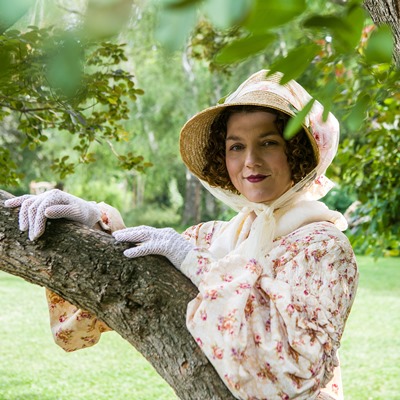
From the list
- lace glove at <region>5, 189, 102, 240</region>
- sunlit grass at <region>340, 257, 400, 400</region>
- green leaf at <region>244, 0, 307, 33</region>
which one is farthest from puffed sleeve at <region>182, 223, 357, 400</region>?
sunlit grass at <region>340, 257, 400, 400</region>

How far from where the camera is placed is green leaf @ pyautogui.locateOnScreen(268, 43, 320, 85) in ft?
2.08

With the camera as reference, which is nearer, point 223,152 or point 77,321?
point 77,321

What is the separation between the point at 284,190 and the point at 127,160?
1.48 m

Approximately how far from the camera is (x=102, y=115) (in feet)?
10.8

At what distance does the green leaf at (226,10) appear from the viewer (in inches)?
17.7

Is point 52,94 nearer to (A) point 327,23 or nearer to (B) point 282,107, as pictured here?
(B) point 282,107

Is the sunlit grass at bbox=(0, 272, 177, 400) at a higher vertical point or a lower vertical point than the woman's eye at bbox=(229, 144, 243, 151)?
lower

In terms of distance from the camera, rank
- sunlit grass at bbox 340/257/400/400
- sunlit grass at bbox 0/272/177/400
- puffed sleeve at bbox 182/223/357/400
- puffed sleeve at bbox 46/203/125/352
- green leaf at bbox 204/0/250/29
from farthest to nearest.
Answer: sunlit grass at bbox 340/257/400/400
sunlit grass at bbox 0/272/177/400
puffed sleeve at bbox 46/203/125/352
puffed sleeve at bbox 182/223/357/400
green leaf at bbox 204/0/250/29

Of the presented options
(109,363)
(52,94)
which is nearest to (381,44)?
(52,94)

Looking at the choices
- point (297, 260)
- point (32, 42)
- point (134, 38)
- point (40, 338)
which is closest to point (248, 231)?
point (297, 260)

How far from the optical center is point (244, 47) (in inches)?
22.2

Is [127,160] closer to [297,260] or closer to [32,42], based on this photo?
[32,42]

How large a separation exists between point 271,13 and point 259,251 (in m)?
1.28

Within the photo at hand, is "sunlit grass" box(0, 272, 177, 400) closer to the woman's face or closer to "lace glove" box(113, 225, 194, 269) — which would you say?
the woman's face
